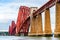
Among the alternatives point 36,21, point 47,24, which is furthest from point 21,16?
point 47,24

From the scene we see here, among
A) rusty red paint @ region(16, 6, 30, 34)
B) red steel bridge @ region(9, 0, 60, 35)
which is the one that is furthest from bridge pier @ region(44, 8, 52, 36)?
rusty red paint @ region(16, 6, 30, 34)

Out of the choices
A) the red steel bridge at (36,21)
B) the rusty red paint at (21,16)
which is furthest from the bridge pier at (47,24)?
the rusty red paint at (21,16)

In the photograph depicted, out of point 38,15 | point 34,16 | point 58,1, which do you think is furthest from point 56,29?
point 34,16

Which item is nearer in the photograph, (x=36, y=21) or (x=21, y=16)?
(x=36, y=21)

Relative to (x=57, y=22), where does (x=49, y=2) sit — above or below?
above

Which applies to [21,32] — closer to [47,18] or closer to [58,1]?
[47,18]

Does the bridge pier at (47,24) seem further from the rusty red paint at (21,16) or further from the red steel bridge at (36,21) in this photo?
the rusty red paint at (21,16)

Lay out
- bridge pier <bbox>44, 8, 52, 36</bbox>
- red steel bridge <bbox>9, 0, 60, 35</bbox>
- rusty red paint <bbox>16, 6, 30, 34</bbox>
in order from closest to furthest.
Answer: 1. red steel bridge <bbox>9, 0, 60, 35</bbox>
2. bridge pier <bbox>44, 8, 52, 36</bbox>
3. rusty red paint <bbox>16, 6, 30, 34</bbox>

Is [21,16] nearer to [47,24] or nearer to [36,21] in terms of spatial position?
[36,21]

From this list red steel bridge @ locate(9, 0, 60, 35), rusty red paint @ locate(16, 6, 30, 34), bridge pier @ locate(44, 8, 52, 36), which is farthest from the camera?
rusty red paint @ locate(16, 6, 30, 34)

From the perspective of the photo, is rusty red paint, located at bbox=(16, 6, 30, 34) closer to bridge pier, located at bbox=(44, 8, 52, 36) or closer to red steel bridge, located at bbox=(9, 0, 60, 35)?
red steel bridge, located at bbox=(9, 0, 60, 35)

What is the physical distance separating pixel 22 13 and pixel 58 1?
46.6m

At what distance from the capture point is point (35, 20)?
7356cm

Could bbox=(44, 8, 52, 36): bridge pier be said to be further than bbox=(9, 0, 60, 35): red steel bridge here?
Yes
